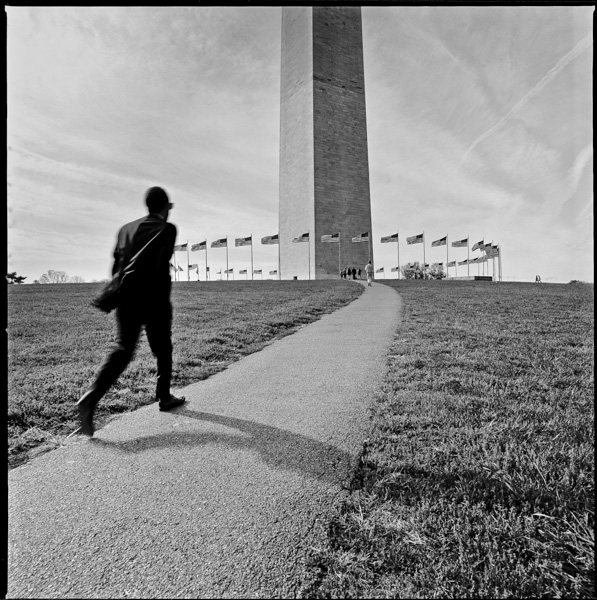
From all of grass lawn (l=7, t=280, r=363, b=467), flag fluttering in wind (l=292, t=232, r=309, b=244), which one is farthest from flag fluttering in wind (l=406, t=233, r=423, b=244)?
grass lawn (l=7, t=280, r=363, b=467)

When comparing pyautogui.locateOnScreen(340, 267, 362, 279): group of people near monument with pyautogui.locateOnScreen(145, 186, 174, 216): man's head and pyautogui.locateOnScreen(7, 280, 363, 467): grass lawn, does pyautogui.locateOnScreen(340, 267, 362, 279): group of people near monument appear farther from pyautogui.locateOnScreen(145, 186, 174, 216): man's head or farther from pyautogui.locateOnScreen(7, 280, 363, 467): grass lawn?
pyautogui.locateOnScreen(145, 186, 174, 216): man's head

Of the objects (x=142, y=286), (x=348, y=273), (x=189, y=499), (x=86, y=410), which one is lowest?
(x=189, y=499)

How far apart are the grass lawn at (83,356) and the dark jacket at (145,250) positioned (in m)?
0.55

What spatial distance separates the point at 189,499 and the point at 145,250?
137 centimetres

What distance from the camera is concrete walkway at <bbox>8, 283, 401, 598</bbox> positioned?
1.43 m

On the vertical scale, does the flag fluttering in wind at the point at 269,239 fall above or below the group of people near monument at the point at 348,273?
above

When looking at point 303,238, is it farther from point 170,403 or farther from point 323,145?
point 170,403

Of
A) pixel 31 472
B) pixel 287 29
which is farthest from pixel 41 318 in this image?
pixel 287 29

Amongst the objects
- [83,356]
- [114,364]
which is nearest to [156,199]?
[114,364]

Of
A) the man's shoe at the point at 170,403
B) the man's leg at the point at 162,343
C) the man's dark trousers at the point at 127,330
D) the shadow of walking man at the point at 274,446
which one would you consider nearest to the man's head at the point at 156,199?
the man's dark trousers at the point at 127,330

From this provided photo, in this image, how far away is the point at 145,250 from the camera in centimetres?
202

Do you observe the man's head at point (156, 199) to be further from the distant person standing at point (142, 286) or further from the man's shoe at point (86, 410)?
the man's shoe at point (86, 410)

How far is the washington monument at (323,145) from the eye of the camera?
143ft

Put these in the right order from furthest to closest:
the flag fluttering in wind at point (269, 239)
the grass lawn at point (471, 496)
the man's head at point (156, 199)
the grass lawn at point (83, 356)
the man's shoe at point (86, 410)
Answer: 1. the flag fluttering in wind at point (269, 239)
2. the grass lawn at point (83, 356)
3. the man's shoe at point (86, 410)
4. the man's head at point (156, 199)
5. the grass lawn at point (471, 496)
